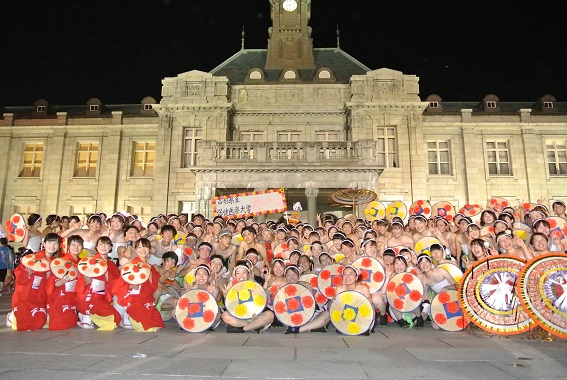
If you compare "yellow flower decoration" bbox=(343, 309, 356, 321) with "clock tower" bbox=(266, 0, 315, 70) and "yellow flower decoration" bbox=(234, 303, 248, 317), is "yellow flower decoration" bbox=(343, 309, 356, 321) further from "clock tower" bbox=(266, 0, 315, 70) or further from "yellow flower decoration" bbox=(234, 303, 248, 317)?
"clock tower" bbox=(266, 0, 315, 70)

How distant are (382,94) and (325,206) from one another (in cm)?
721

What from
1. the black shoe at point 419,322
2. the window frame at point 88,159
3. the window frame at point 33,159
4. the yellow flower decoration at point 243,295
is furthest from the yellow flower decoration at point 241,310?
the window frame at point 33,159

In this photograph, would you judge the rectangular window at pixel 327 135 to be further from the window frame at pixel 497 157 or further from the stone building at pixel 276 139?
the window frame at pixel 497 157

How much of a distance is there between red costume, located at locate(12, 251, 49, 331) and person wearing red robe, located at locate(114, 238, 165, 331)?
1217 mm

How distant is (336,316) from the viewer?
6.14 metres

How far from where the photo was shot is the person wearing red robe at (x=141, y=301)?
6.36 meters

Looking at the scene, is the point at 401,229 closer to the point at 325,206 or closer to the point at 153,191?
the point at 325,206

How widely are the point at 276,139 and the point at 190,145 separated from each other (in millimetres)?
4994

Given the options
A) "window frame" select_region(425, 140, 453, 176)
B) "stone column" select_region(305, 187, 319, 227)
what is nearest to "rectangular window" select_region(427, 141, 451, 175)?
"window frame" select_region(425, 140, 453, 176)

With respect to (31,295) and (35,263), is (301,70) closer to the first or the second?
(35,263)

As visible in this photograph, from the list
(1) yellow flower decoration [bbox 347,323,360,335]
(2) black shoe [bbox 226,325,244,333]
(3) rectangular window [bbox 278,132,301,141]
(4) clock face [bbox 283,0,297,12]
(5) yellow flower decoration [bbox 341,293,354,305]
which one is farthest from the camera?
(4) clock face [bbox 283,0,297,12]

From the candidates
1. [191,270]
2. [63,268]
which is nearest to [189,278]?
[191,270]

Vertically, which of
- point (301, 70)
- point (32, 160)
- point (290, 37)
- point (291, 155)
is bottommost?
point (291, 155)

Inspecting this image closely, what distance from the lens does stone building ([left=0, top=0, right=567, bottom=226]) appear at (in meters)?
20.8
